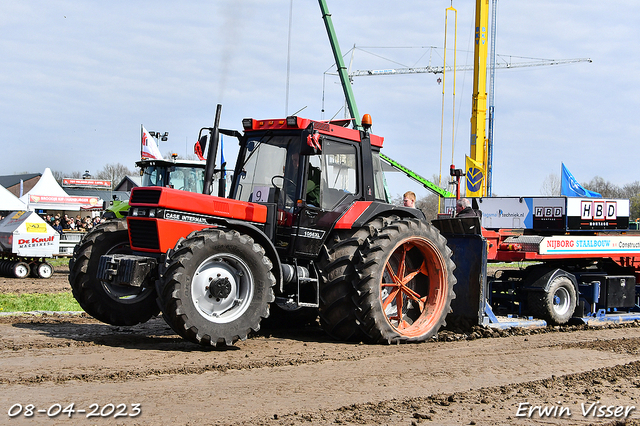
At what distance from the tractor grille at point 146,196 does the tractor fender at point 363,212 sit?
204cm

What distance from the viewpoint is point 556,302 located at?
992cm

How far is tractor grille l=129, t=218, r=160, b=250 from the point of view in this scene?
22.2 ft

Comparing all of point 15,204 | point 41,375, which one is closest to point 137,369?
point 41,375

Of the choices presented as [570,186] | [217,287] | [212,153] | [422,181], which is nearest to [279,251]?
[217,287]

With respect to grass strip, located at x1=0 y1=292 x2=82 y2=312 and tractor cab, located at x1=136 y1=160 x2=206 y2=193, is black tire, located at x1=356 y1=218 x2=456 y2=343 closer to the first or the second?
grass strip, located at x1=0 y1=292 x2=82 y2=312

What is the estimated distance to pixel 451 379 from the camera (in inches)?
228

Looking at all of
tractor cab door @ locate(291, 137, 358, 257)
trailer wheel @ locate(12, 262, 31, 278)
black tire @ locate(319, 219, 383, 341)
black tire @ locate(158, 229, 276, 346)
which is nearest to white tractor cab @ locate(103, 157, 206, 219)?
trailer wheel @ locate(12, 262, 31, 278)

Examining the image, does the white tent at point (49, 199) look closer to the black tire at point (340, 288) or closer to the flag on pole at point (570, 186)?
the flag on pole at point (570, 186)

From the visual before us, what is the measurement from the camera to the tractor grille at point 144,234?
676 cm

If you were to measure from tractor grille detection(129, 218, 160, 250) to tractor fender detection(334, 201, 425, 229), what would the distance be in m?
2.04

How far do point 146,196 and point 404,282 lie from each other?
3248 millimetres

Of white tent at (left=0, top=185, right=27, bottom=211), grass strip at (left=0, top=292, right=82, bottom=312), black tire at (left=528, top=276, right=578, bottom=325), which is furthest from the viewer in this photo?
white tent at (left=0, top=185, right=27, bottom=211)

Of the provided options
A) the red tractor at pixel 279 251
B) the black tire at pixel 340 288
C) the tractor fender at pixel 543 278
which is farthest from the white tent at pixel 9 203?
the black tire at pixel 340 288

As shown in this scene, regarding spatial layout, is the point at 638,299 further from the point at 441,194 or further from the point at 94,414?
the point at 441,194
